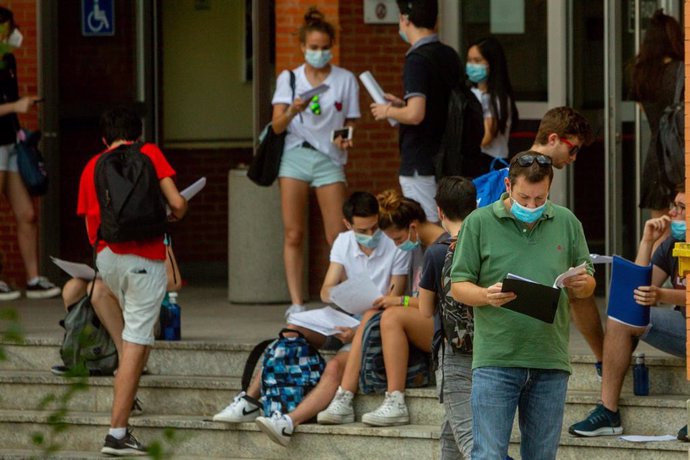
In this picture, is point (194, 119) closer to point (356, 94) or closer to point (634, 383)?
point (356, 94)

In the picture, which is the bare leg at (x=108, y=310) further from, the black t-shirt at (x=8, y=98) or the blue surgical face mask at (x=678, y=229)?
the blue surgical face mask at (x=678, y=229)

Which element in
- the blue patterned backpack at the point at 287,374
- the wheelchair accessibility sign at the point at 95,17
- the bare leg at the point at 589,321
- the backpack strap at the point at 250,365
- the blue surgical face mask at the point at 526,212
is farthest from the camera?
the wheelchair accessibility sign at the point at 95,17

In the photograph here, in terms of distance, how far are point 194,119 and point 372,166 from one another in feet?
9.95

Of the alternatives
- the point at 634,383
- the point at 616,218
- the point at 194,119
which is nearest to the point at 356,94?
the point at 616,218

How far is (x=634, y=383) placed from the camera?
7.69 m

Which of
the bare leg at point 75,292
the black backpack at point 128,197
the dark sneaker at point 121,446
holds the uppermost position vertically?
the black backpack at point 128,197

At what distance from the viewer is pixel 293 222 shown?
31.4 feet

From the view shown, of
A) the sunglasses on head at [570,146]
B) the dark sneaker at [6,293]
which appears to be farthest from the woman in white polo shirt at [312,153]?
the sunglasses on head at [570,146]

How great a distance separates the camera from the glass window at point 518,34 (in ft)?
33.9

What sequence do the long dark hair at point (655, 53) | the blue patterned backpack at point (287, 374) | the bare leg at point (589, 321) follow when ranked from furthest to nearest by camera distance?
the long dark hair at point (655, 53)
the blue patterned backpack at point (287, 374)
the bare leg at point (589, 321)

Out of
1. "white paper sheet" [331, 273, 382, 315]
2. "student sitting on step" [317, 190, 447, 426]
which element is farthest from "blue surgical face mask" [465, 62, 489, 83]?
"white paper sheet" [331, 273, 382, 315]

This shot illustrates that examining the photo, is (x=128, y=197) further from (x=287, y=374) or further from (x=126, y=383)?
(x=287, y=374)

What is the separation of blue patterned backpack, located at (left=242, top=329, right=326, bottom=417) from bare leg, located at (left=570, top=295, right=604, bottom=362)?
1.35m

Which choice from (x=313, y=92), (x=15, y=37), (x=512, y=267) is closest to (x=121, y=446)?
(x=313, y=92)
